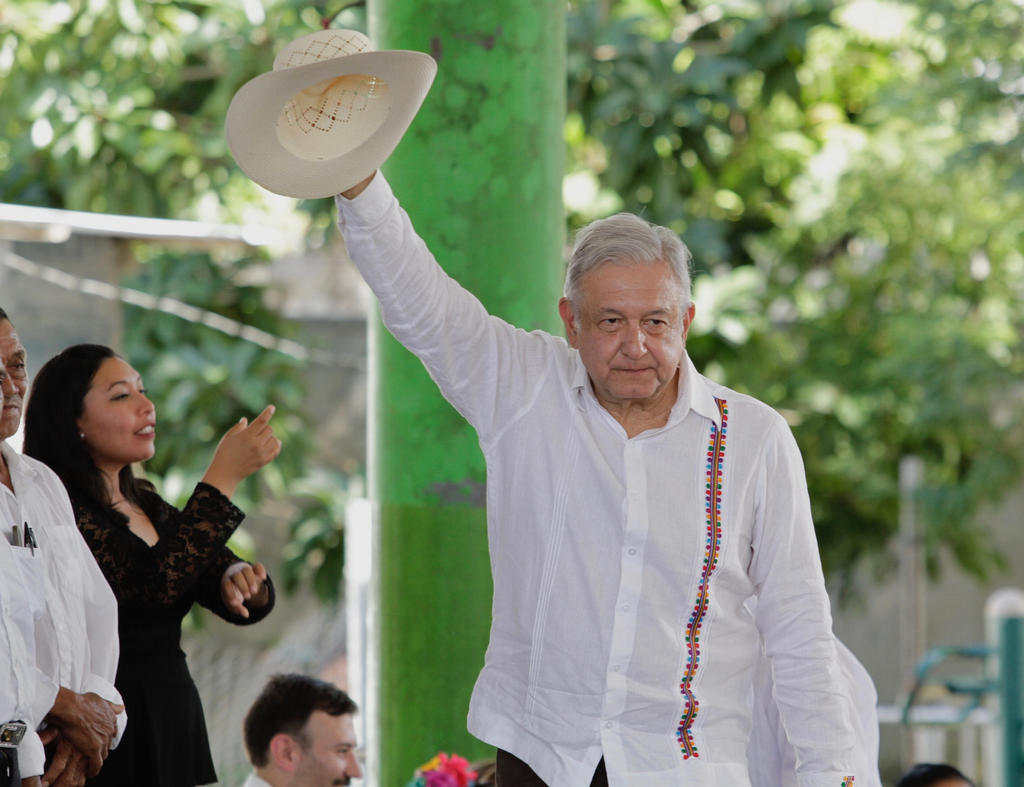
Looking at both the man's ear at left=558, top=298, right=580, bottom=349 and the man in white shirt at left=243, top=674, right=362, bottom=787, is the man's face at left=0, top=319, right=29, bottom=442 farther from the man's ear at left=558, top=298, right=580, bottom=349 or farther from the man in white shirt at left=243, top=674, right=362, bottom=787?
the man in white shirt at left=243, top=674, right=362, bottom=787

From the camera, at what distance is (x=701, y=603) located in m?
2.25

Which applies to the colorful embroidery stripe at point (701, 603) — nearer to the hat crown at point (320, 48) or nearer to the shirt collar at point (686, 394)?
the shirt collar at point (686, 394)

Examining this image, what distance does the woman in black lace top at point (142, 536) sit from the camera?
266 centimetres

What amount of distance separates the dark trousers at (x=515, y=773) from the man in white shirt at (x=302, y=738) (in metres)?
1.17

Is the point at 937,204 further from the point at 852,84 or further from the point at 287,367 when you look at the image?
the point at 287,367

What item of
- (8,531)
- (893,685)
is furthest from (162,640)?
(893,685)

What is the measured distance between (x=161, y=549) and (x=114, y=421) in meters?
0.24

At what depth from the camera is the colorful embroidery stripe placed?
2234mm

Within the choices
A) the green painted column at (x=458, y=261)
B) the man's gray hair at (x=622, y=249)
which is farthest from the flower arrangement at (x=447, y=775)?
the man's gray hair at (x=622, y=249)

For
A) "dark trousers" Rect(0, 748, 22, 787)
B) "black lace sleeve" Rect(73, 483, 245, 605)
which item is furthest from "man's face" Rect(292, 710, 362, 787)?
"dark trousers" Rect(0, 748, 22, 787)

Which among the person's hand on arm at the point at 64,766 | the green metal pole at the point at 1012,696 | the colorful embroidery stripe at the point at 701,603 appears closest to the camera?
the colorful embroidery stripe at the point at 701,603

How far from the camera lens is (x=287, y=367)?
22.0ft

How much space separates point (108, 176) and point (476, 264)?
3.54m

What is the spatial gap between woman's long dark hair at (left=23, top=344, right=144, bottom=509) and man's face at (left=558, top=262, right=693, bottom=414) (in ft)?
3.14
